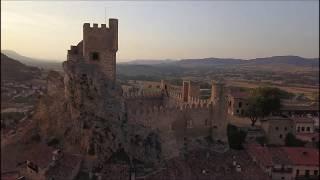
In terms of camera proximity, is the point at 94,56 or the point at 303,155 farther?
the point at 303,155

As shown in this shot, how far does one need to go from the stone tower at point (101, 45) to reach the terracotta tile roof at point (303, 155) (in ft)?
47.6

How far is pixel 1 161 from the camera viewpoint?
85.0ft

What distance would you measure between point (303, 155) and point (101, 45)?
54.8 ft

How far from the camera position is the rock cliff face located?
2580 centimetres

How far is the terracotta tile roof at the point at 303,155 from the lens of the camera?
3076cm

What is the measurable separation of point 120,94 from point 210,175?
7655mm

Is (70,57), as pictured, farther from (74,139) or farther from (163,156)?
(163,156)

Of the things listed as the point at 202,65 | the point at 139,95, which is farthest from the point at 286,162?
the point at 202,65

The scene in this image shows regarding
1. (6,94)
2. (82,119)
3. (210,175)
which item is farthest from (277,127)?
(6,94)

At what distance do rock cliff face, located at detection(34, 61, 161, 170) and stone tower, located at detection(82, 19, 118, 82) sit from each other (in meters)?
0.48

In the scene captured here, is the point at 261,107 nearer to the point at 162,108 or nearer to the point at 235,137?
the point at 235,137

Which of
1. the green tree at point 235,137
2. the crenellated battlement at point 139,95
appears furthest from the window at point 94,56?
the green tree at point 235,137

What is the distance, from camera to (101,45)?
88.5 feet

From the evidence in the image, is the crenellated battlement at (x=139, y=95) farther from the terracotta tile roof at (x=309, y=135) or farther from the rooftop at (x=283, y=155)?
the terracotta tile roof at (x=309, y=135)
